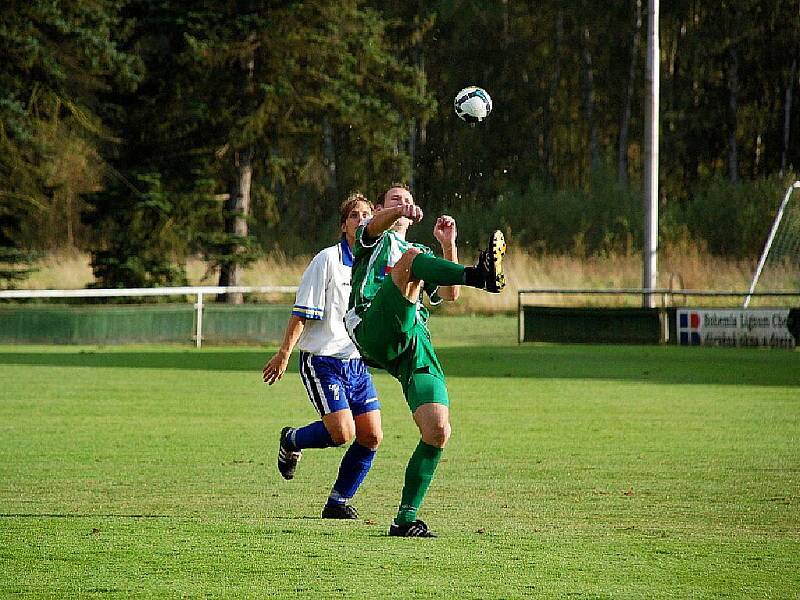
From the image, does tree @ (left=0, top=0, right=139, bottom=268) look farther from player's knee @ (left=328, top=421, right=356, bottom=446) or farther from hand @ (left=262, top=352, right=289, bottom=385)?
player's knee @ (left=328, top=421, right=356, bottom=446)

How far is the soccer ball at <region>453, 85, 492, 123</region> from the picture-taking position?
10665mm

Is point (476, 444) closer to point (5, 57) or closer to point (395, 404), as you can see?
point (395, 404)

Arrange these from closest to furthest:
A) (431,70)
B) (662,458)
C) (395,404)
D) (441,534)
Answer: (441,534), (662,458), (395,404), (431,70)

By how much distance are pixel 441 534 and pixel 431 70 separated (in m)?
57.6

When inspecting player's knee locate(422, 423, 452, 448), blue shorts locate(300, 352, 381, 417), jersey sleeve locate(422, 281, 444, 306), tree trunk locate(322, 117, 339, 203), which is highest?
tree trunk locate(322, 117, 339, 203)

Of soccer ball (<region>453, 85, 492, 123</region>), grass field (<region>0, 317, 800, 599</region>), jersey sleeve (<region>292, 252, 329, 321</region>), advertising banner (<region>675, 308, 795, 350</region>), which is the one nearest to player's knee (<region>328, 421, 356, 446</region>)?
grass field (<region>0, 317, 800, 599</region>)

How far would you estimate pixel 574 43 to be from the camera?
67.1 m

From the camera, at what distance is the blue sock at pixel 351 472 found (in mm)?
9133

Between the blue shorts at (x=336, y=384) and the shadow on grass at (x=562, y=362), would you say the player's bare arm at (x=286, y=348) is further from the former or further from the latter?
the shadow on grass at (x=562, y=362)

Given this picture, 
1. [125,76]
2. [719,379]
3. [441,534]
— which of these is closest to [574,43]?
[125,76]

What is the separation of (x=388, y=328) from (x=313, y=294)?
1372 millimetres

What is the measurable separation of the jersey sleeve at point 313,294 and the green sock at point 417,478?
1378 mm

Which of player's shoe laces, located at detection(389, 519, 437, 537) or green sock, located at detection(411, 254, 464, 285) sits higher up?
green sock, located at detection(411, 254, 464, 285)

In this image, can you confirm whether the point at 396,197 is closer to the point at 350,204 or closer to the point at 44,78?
the point at 350,204
